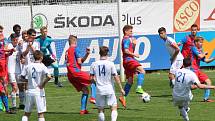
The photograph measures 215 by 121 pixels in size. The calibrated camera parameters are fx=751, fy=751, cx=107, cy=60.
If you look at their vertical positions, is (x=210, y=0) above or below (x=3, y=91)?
above

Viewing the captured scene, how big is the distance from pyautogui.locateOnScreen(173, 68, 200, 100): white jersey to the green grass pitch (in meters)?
1.14

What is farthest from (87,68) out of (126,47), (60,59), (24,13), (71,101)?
(126,47)

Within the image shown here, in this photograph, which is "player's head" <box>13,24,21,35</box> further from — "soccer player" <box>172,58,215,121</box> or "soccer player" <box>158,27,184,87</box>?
"soccer player" <box>172,58,215,121</box>

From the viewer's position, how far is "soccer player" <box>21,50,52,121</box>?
15.6 m

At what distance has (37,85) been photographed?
1575cm

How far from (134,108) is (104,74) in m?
3.94

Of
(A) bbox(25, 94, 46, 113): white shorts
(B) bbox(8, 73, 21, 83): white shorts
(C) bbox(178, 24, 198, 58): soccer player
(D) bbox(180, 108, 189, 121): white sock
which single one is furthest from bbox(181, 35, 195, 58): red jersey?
(A) bbox(25, 94, 46, 113): white shorts

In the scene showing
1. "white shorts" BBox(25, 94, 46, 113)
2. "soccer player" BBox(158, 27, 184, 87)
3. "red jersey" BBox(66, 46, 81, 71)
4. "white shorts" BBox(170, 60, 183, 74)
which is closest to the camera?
"white shorts" BBox(25, 94, 46, 113)

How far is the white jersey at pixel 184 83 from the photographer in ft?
53.5

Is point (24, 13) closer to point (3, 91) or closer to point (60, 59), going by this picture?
point (60, 59)

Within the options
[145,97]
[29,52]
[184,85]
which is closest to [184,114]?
[184,85]

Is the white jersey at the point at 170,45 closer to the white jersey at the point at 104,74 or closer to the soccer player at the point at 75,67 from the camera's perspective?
the soccer player at the point at 75,67

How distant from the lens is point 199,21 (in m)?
32.5

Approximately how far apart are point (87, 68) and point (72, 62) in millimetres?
10957
